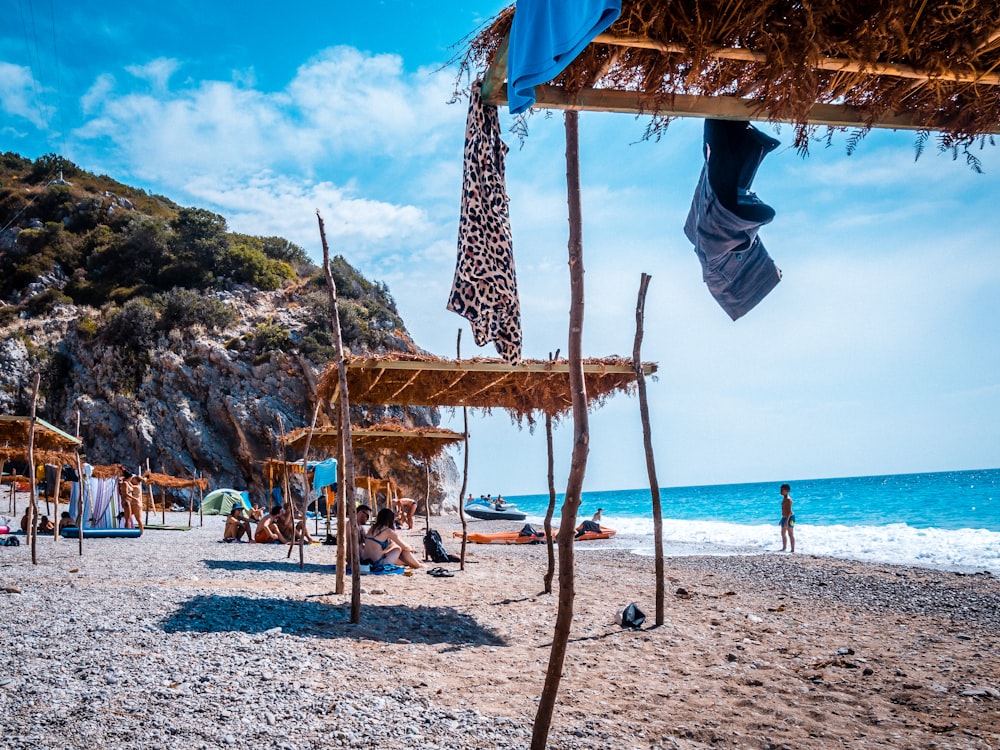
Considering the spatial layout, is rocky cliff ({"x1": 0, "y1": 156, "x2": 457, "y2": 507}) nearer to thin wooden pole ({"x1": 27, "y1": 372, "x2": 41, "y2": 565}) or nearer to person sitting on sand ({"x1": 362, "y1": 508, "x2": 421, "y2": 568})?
person sitting on sand ({"x1": 362, "y1": 508, "x2": 421, "y2": 568})

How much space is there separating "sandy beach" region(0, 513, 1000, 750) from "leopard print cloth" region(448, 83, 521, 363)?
2239mm

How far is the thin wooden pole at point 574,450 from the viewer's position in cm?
297

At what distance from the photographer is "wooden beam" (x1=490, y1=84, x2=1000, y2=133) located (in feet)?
10.1

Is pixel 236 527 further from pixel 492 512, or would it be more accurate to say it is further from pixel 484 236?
pixel 492 512

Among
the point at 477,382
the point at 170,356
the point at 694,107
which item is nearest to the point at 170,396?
the point at 170,356

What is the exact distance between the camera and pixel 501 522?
3266 centimetres

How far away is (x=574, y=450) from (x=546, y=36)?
5.86ft

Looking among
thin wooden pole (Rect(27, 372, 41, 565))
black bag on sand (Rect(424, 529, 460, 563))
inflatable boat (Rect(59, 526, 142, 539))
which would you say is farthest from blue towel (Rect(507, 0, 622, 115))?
inflatable boat (Rect(59, 526, 142, 539))

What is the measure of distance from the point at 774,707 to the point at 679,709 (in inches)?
25.2

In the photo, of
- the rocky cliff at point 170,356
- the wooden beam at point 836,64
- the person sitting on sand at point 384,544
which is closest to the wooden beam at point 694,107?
the wooden beam at point 836,64

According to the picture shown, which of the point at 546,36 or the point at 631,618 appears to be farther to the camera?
the point at 631,618

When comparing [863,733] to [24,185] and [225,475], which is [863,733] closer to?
[225,475]

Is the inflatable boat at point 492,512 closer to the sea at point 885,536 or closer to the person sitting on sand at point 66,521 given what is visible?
the sea at point 885,536

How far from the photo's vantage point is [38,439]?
1353 cm
